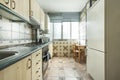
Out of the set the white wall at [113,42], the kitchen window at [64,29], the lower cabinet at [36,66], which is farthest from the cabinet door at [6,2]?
the kitchen window at [64,29]

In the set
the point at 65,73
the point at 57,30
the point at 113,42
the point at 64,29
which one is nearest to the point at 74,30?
the point at 64,29

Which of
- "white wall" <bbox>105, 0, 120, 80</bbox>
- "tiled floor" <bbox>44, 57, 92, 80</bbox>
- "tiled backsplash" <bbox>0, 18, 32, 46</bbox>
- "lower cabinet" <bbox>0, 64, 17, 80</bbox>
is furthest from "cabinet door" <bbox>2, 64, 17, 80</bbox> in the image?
"tiled floor" <bbox>44, 57, 92, 80</bbox>

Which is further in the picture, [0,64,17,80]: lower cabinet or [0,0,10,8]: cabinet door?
[0,0,10,8]: cabinet door

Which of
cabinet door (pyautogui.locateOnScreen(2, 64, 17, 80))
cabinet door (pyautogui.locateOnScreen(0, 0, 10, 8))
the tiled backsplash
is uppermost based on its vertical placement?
cabinet door (pyautogui.locateOnScreen(0, 0, 10, 8))

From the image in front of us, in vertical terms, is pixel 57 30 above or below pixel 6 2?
above

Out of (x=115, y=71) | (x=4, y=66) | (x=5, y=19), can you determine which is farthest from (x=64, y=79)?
(x=4, y=66)

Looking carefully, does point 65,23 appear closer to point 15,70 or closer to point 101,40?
point 101,40

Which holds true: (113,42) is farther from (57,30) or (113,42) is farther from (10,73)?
(57,30)

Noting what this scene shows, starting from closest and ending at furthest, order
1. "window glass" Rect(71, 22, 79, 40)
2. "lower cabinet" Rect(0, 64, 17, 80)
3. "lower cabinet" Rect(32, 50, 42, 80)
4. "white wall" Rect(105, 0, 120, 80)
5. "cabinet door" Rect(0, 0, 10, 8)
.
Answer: "lower cabinet" Rect(0, 64, 17, 80) → "cabinet door" Rect(0, 0, 10, 8) → "lower cabinet" Rect(32, 50, 42, 80) → "white wall" Rect(105, 0, 120, 80) → "window glass" Rect(71, 22, 79, 40)

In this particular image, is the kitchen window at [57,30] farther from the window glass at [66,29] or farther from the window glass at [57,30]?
the window glass at [66,29]

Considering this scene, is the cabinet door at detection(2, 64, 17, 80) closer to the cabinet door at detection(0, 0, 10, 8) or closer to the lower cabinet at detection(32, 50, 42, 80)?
the cabinet door at detection(0, 0, 10, 8)

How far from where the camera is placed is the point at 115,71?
2.42 meters

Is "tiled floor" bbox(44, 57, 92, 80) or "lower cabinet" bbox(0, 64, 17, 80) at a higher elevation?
"lower cabinet" bbox(0, 64, 17, 80)

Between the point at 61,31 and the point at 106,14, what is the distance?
19.0 feet
